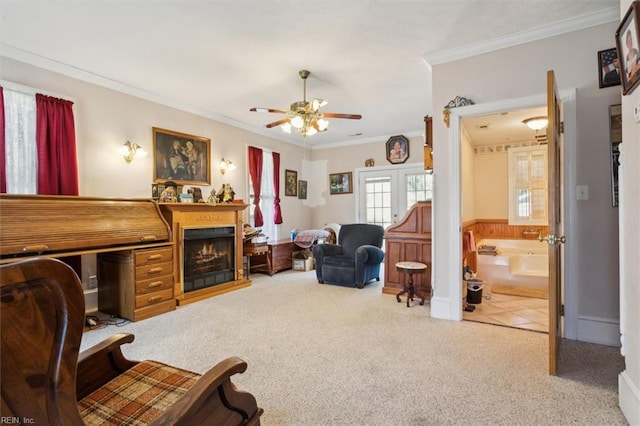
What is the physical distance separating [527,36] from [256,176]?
4.48 m

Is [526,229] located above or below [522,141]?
below

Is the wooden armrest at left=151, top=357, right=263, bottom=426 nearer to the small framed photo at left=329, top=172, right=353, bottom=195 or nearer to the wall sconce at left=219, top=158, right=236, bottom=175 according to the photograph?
the wall sconce at left=219, top=158, right=236, bottom=175

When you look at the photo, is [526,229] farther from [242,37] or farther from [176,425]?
[176,425]

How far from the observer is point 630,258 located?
176 centimetres

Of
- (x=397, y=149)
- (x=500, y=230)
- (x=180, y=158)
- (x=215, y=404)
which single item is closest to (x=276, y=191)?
(x=180, y=158)

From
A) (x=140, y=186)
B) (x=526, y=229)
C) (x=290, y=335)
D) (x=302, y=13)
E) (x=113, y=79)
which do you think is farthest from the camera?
(x=526, y=229)

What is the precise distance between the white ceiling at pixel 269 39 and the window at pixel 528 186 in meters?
2.50

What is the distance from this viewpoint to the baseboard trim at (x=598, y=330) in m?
2.62

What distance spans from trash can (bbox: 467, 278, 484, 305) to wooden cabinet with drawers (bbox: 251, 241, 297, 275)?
10.7 ft

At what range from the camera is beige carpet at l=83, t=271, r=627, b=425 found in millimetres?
1767

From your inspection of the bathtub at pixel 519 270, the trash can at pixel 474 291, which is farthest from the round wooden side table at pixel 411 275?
the bathtub at pixel 519 270

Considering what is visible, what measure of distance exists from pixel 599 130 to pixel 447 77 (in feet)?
4.64

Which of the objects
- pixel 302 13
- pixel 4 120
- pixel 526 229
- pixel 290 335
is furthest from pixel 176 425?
pixel 526 229

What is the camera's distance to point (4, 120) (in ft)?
10.0
